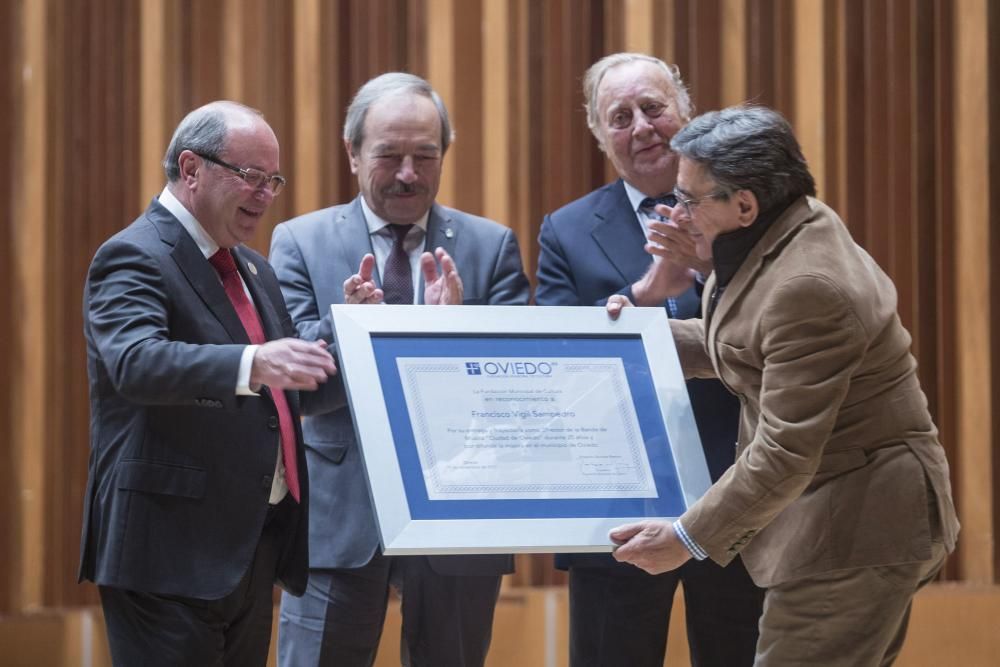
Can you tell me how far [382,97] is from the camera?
285cm

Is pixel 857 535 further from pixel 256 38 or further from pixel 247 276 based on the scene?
pixel 256 38

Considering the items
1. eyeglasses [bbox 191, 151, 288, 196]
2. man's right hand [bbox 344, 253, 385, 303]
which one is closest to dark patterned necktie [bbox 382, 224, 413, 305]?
man's right hand [bbox 344, 253, 385, 303]

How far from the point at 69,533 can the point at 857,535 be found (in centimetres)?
253

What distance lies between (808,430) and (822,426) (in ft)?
0.08

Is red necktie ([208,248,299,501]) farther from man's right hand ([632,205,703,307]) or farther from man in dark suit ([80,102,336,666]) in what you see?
man's right hand ([632,205,703,307])

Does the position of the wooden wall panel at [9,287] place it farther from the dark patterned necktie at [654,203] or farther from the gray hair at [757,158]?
the gray hair at [757,158]

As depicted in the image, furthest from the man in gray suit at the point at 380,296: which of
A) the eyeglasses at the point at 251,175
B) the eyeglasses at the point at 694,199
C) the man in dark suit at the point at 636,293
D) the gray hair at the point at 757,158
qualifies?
the gray hair at the point at 757,158

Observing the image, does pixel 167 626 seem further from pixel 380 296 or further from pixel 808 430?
pixel 808 430

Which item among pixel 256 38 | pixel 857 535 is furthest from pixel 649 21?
pixel 857 535

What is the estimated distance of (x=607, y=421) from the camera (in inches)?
98.0

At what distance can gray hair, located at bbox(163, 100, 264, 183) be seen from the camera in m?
2.37

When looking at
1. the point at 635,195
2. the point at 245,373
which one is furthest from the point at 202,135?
the point at 635,195

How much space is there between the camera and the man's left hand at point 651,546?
228cm

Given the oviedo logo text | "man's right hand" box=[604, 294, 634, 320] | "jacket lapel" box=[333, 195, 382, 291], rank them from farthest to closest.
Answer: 1. "jacket lapel" box=[333, 195, 382, 291]
2. "man's right hand" box=[604, 294, 634, 320]
3. the oviedo logo text
